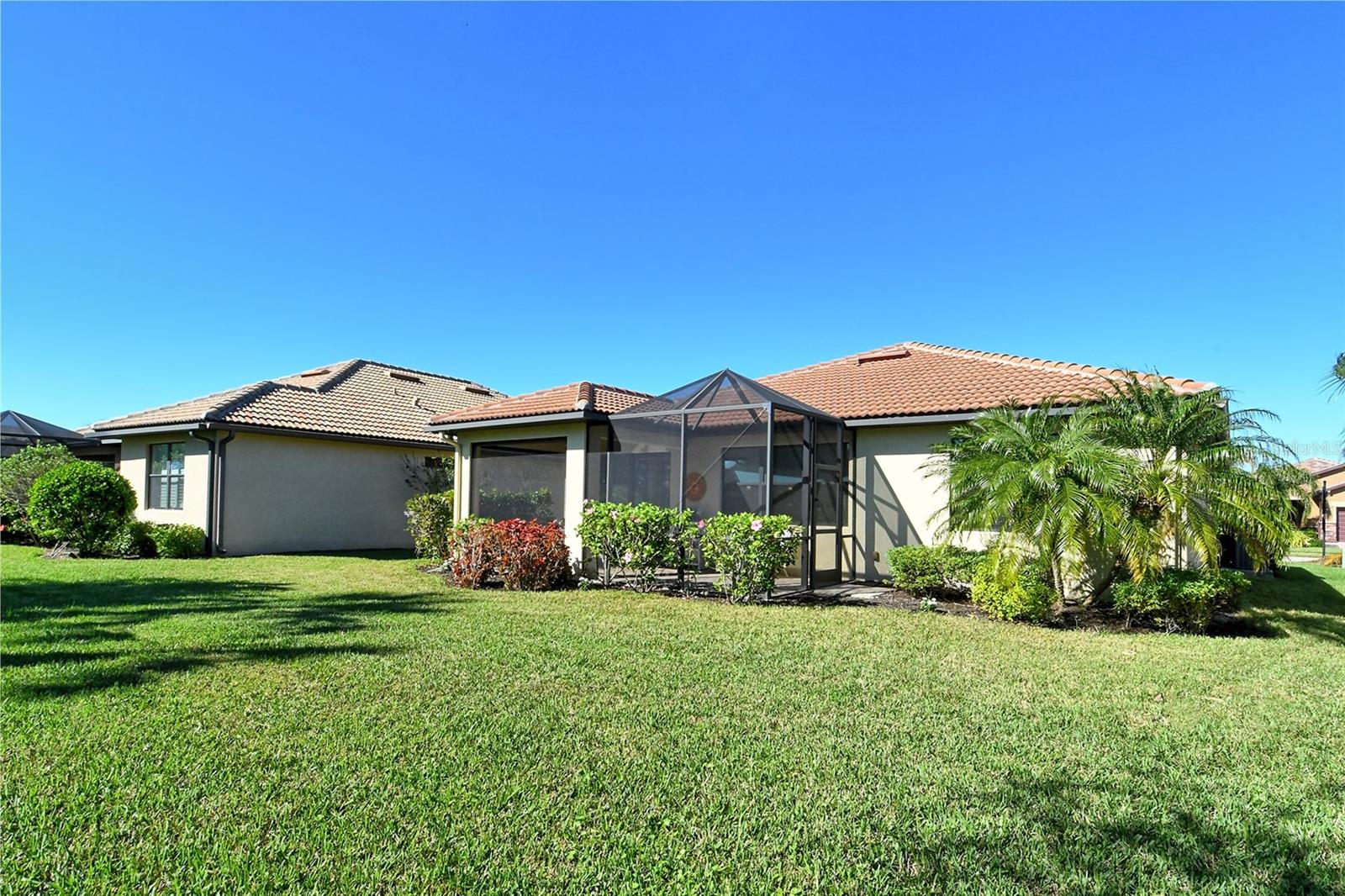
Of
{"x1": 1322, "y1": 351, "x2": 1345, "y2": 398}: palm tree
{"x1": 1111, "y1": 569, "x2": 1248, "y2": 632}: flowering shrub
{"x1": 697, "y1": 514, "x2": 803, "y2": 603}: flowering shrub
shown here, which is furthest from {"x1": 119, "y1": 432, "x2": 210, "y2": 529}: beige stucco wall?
{"x1": 1322, "y1": 351, "x2": 1345, "y2": 398}: palm tree

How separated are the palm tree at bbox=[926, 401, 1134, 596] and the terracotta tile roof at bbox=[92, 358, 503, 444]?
1395 centimetres

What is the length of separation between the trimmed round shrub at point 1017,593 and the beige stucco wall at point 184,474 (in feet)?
52.7

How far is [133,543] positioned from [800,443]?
46.8 feet

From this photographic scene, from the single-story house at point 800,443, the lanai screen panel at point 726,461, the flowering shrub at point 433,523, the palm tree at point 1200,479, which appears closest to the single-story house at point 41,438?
the flowering shrub at point 433,523

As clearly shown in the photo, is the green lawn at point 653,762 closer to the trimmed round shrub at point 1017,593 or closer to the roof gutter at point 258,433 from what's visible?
the trimmed round shrub at point 1017,593

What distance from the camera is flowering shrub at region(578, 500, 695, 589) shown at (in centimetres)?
1055

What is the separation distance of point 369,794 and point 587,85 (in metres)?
12.2

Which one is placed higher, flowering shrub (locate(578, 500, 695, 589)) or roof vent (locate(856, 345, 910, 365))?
roof vent (locate(856, 345, 910, 365))

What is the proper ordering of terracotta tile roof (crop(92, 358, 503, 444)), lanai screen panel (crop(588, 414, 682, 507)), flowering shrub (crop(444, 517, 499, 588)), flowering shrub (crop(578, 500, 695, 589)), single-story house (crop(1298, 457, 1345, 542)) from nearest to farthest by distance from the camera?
1. flowering shrub (crop(578, 500, 695, 589))
2. flowering shrub (crop(444, 517, 499, 588))
3. lanai screen panel (crop(588, 414, 682, 507))
4. terracotta tile roof (crop(92, 358, 503, 444))
5. single-story house (crop(1298, 457, 1345, 542))

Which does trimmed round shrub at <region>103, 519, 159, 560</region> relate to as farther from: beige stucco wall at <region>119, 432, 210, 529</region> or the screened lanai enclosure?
the screened lanai enclosure

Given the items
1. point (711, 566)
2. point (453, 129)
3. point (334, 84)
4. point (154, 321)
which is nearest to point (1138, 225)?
point (711, 566)

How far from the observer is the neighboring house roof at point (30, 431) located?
2041 cm

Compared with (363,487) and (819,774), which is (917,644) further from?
(363,487)

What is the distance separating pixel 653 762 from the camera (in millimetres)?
3752
